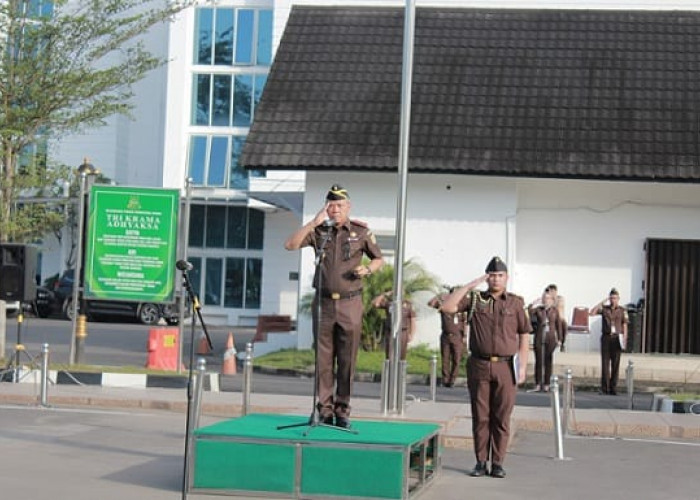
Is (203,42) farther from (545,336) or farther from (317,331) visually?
(317,331)

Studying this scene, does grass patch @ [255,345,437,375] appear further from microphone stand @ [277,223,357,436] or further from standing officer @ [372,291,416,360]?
microphone stand @ [277,223,357,436]

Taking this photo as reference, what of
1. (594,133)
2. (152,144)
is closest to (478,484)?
(594,133)

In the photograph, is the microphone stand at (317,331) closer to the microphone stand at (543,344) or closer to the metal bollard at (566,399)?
the metal bollard at (566,399)

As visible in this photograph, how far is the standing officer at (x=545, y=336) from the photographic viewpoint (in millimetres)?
24828

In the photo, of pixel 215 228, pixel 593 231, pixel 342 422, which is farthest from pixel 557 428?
pixel 215 228

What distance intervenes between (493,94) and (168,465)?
19261 mm

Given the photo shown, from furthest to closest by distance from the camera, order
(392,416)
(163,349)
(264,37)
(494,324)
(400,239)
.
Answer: (264,37) < (163,349) < (400,239) < (392,416) < (494,324)

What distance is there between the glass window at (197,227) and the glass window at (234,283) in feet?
4.33

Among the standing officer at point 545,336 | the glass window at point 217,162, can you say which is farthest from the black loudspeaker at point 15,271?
the glass window at point 217,162

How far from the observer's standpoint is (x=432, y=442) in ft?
40.7

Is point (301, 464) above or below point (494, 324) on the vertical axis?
below

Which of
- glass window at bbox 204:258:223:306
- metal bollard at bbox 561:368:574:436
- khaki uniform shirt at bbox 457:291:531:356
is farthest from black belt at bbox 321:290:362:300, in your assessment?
glass window at bbox 204:258:223:306

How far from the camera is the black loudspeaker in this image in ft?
71.4

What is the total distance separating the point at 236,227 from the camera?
51.1 meters
